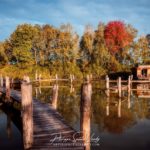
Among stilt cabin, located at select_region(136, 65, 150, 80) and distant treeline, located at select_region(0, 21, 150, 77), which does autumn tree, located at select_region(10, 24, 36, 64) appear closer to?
distant treeline, located at select_region(0, 21, 150, 77)

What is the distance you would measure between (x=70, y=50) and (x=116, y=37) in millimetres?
13502

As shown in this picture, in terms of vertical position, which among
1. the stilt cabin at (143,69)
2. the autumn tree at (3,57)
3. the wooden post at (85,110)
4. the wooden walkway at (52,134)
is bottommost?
the wooden walkway at (52,134)

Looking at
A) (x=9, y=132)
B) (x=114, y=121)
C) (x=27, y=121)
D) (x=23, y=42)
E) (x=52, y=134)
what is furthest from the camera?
(x=23, y=42)

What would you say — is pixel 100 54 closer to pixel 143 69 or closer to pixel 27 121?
pixel 143 69

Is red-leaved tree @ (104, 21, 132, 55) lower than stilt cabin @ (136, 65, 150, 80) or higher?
higher

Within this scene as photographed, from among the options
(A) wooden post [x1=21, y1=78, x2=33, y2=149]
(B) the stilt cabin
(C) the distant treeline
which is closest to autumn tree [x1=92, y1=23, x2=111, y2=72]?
(C) the distant treeline

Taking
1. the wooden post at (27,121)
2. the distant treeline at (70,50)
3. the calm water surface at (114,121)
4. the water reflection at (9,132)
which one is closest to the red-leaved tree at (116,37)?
the distant treeline at (70,50)

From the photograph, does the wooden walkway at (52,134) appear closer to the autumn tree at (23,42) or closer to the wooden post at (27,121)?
the wooden post at (27,121)

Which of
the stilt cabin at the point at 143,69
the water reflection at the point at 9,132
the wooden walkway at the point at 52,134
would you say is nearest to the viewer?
the wooden walkway at the point at 52,134

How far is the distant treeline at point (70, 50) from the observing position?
60531 millimetres

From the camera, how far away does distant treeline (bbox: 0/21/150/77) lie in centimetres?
6053

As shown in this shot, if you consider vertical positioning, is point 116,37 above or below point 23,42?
above

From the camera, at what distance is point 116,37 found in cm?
6806

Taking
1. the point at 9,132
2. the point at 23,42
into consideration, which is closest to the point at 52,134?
the point at 9,132
